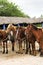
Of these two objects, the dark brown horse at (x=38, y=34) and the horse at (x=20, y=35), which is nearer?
the dark brown horse at (x=38, y=34)

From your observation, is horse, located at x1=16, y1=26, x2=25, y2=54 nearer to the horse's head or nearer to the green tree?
the horse's head

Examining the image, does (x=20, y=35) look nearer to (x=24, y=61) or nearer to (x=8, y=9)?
(x=24, y=61)

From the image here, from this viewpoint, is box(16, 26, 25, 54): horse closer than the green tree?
Yes

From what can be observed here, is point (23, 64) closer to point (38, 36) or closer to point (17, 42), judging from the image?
point (38, 36)

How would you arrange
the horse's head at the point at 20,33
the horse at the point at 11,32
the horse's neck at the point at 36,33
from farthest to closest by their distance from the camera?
1. the horse at the point at 11,32
2. the horse's head at the point at 20,33
3. the horse's neck at the point at 36,33

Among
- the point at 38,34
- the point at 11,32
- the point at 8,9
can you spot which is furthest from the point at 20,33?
the point at 8,9

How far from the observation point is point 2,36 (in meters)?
12.9

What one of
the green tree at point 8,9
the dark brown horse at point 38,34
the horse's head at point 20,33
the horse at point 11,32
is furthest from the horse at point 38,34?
the green tree at point 8,9

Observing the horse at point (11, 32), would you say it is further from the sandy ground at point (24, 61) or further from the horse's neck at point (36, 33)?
the sandy ground at point (24, 61)

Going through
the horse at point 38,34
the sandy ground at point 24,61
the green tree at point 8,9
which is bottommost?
the sandy ground at point 24,61

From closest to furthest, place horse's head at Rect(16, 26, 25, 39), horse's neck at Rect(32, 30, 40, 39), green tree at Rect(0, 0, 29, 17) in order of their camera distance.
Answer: horse's neck at Rect(32, 30, 40, 39), horse's head at Rect(16, 26, 25, 39), green tree at Rect(0, 0, 29, 17)

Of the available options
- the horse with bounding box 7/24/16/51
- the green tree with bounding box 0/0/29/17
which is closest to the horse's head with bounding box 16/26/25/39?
the horse with bounding box 7/24/16/51

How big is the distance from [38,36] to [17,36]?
168 cm

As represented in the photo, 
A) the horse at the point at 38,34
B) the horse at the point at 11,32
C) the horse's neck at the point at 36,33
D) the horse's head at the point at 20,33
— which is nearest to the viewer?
the horse at the point at 38,34
